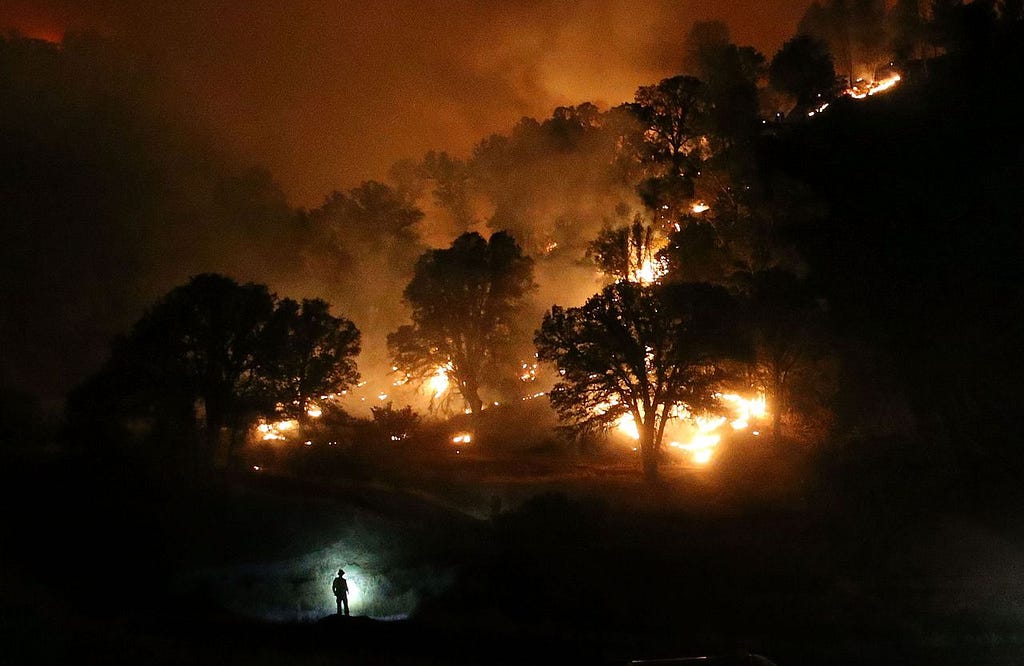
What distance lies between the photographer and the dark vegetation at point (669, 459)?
21.4 m

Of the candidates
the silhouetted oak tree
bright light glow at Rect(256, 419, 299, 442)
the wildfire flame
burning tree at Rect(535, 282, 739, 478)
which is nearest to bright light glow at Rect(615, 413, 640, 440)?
the wildfire flame

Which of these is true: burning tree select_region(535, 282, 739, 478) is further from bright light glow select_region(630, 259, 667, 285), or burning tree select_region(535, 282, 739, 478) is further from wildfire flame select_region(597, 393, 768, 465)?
bright light glow select_region(630, 259, 667, 285)

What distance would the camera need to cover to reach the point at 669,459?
126 feet

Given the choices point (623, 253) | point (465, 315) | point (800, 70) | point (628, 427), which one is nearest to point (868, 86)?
point (800, 70)

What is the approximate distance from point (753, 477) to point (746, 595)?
1036 centimetres

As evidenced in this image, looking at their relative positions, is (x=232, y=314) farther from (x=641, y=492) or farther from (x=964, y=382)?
(x=964, y=382)

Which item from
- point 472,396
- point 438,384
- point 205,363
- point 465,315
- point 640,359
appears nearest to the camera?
point 205,363

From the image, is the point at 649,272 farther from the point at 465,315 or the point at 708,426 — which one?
the point at 708,426

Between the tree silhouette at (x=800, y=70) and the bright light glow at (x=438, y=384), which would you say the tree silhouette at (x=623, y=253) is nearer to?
the bright light glow at (x=438, y=384)

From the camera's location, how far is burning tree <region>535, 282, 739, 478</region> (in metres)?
34.2

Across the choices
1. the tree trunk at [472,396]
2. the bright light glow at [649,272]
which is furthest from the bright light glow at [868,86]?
the tree trunk at [472,396]

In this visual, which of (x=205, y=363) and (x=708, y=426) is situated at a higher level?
(x=205, y=363)

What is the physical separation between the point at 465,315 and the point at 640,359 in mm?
18019

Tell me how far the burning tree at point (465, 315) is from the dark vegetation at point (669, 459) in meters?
0.40
